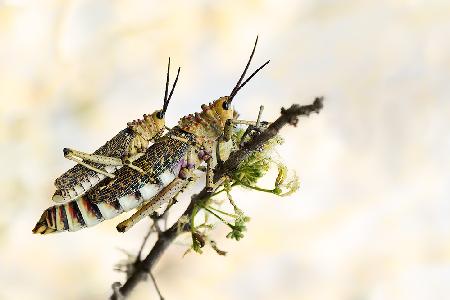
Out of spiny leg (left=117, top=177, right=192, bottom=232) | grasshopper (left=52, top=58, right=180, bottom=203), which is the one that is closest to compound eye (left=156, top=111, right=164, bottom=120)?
grasshopper (left=52, top=58, right=180, bottom=203)

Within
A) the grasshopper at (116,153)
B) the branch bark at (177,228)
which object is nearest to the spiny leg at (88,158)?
the grasshopper at (116,153)

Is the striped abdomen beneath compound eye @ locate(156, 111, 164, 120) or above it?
beneath

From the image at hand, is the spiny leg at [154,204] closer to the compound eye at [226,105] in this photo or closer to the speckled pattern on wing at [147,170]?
the speckled pattern on wing at [147,170]

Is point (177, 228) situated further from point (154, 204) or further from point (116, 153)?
point (116, 153)

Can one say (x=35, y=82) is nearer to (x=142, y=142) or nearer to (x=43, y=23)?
(x=43, y=23)

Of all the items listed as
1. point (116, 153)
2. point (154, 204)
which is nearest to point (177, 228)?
point (154, 204)

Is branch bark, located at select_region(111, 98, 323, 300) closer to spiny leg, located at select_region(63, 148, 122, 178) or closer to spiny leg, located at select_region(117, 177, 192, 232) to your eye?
spiny leg, located at select_region(117, 177, 192, 232)
